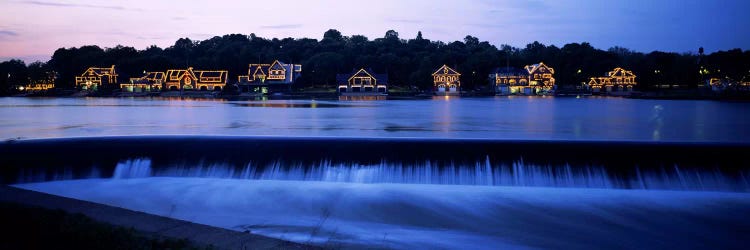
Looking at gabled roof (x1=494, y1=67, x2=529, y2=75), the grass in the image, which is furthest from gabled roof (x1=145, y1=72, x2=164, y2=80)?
the grass

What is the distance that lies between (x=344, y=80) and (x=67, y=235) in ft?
227

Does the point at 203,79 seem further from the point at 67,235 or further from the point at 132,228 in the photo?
the point at 67,235

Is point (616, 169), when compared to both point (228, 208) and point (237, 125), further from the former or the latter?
point (237, 125)

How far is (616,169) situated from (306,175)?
7.27 m

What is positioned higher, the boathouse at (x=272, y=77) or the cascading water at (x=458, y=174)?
the boathouse at (x=272, y=77)

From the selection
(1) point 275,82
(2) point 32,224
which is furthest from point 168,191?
(1) point 275,82

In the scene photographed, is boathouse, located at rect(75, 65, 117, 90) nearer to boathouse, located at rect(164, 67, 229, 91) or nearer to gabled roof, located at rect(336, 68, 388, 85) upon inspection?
boathouse, located at rect(164, 67, 229, 91)

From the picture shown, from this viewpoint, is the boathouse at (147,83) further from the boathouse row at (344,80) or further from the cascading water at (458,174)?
the cascading water at (458,174)

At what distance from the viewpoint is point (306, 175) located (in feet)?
44.1

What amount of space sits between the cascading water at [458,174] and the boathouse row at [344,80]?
57.2 m

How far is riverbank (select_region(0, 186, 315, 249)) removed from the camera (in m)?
5.95

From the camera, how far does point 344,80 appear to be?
74.8 meters

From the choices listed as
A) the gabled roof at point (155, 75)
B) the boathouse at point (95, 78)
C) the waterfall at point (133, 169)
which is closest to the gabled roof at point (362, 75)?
the gabled roof at point (155, 75)

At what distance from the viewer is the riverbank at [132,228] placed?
5.95 meters
